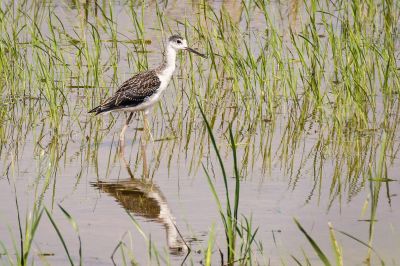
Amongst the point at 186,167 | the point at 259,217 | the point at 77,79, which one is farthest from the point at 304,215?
the point at 77,79

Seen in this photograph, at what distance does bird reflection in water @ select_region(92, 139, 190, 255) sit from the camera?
7.40m

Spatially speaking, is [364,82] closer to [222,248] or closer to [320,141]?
[320,141]

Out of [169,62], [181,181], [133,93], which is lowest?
[181,181]

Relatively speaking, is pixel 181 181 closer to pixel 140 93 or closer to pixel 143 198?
pixel 143 198

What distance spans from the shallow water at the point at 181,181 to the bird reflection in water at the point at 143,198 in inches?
0.4

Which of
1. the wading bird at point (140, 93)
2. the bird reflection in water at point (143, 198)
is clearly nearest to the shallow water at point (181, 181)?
the bird reflection in water at point (143, 198)

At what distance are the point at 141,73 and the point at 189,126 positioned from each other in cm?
97

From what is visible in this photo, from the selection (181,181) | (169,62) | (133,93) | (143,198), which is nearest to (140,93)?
(133,93)

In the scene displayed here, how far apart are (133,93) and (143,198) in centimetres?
235

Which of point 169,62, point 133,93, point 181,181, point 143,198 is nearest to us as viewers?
point 143,198

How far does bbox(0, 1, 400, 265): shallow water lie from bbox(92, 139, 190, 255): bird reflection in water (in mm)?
11

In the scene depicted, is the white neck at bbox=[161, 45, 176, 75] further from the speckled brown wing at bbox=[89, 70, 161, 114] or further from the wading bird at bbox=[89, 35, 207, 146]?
the speckled brown wing at bbox=[89, 70, 161, 114]

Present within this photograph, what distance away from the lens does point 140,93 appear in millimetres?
10352

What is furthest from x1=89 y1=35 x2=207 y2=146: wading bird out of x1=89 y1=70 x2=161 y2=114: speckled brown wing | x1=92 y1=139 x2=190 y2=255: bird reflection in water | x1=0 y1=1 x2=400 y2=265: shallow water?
x1=92 y1=139 x2=190 y2=255: bird reflection in water
